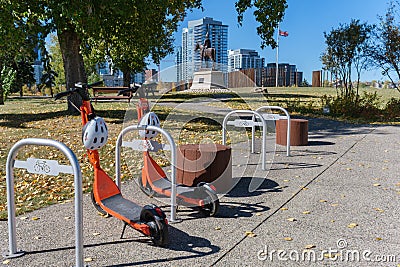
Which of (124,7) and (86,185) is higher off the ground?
(124,7)

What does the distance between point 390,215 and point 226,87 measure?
263 centimetres

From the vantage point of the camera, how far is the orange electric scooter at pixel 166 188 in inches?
165

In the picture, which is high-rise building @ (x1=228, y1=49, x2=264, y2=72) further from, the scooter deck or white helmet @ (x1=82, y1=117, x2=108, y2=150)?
the scooter deck

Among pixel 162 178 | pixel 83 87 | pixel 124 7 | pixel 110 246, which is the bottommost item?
pixel 110 246

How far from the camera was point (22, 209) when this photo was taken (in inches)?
177

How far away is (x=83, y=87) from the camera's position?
382cm

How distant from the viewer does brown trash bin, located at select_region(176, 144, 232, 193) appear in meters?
4.91

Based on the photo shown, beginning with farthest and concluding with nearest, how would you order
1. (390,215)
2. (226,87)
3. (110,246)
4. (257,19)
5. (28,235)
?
(257,19)
(226,87)
(390,215)
(28,235)
(110,246)

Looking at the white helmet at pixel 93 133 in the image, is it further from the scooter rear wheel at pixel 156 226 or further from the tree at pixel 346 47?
the tree at pixel 346 47

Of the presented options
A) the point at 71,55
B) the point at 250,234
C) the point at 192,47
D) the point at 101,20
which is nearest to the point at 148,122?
the point at 192,47

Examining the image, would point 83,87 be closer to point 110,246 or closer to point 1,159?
point 110,246

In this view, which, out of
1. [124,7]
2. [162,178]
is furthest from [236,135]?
[162,178]

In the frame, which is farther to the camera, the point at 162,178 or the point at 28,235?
the point at 162,178

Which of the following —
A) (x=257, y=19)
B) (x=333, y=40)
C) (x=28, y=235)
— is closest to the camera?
(x=28, y=235)
